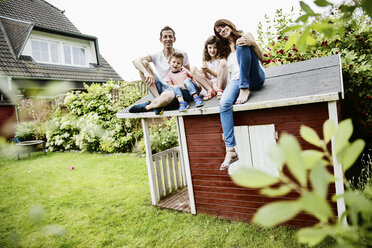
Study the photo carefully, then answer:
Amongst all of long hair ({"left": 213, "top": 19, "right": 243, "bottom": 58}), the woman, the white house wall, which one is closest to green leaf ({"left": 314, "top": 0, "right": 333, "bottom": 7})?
the woman

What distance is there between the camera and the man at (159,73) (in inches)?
137

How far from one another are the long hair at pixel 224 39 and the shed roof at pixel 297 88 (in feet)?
2.47

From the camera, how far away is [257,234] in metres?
3.00

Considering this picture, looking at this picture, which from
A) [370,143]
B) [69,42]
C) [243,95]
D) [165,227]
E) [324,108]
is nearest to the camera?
[324,108]

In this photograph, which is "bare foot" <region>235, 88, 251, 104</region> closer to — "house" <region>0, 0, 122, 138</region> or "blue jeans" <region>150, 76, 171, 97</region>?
"blue jeans" <region>150, 76, 171, 97</region>

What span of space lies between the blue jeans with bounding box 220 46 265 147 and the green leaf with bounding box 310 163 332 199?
8.54ft

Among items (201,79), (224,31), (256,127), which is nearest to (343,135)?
(256,127)

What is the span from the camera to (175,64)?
11.9 feet

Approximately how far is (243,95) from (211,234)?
2.00 metres

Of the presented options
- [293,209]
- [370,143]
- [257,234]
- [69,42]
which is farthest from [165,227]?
[69,42]

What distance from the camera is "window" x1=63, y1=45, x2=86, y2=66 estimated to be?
39.2 feet

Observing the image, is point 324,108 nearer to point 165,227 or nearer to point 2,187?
point 165,227

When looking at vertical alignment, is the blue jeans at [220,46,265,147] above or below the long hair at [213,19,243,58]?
below

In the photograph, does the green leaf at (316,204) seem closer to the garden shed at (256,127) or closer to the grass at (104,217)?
the grass at (104,217)
